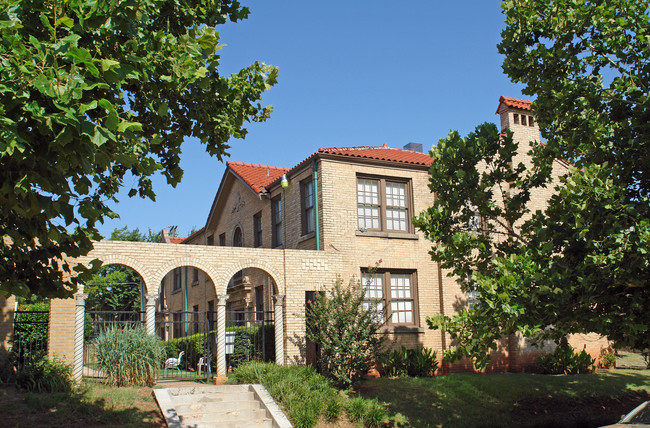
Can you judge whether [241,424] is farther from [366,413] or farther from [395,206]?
[395,206]

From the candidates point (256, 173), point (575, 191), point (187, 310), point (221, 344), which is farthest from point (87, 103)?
point (187, 310)

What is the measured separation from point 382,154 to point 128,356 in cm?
1137

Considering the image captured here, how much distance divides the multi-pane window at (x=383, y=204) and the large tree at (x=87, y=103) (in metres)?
11.0

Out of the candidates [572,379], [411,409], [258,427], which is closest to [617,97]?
[411,409]

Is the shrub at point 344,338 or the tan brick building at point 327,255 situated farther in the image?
the tan brick building at point 327,255

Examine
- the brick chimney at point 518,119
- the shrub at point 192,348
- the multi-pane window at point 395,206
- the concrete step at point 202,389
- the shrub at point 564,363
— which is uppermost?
the brick chimney at point 518,119

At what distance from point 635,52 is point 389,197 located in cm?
1066

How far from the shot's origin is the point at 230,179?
2664 centimetres

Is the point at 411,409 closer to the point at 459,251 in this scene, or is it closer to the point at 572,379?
the point at 459,251

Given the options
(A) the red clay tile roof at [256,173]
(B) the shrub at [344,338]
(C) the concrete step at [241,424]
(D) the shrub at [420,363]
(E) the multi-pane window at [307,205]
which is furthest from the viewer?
(A) the red clay tile roof at [256,173]

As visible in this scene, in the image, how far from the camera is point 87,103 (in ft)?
17.0

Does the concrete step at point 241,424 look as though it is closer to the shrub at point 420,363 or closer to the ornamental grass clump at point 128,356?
the ornamental grass clump at point 128,356

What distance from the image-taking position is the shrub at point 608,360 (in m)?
22.2

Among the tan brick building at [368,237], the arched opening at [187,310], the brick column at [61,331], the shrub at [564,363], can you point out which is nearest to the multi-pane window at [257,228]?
the tan brick building at [368,237]
